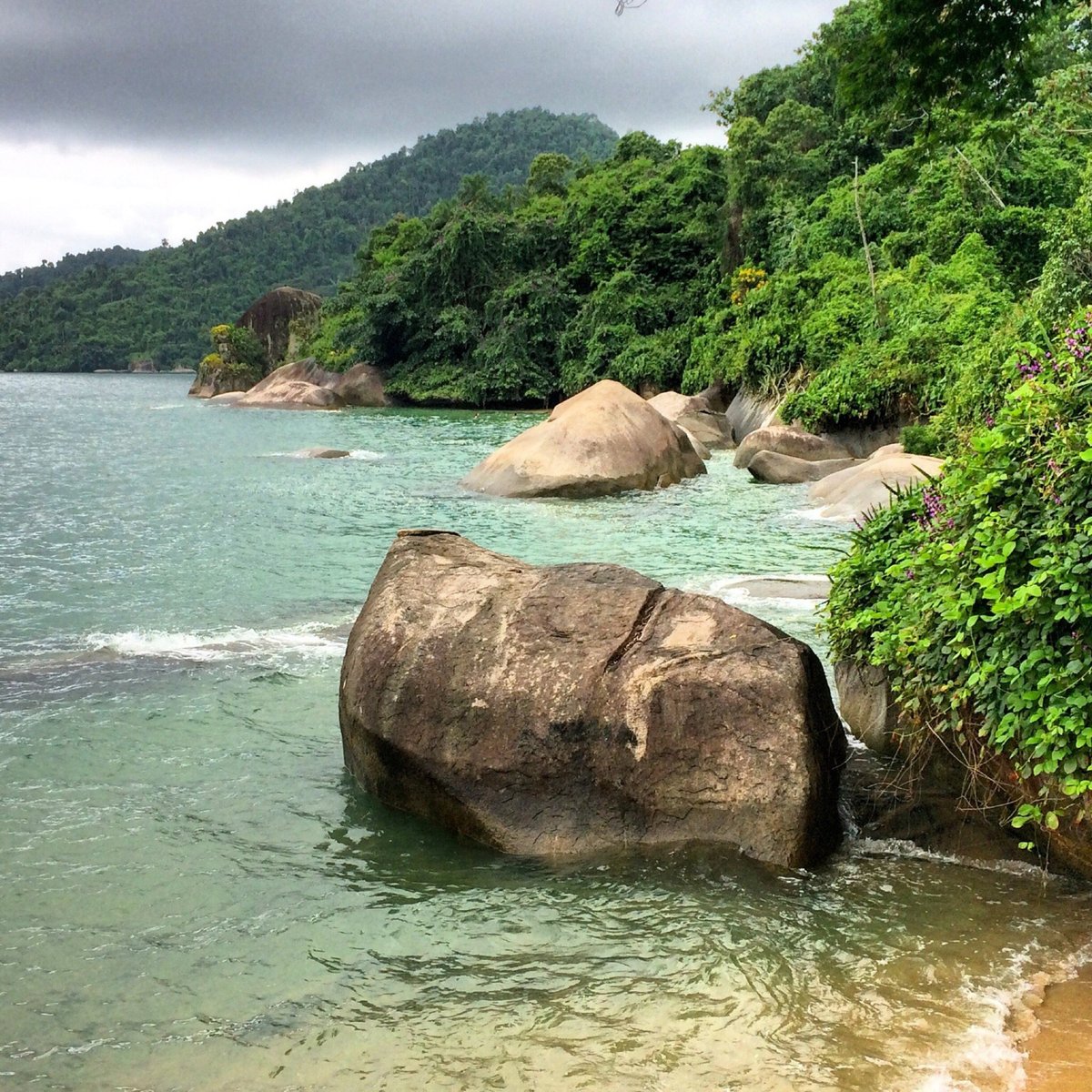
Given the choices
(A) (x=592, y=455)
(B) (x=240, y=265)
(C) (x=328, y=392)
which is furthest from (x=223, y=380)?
(B) (x=240, y=265)

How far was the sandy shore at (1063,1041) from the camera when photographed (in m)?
3.64

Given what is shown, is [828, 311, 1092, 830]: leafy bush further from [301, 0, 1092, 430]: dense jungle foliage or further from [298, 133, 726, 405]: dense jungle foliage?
[298, 133, 726, 405]: dense jungle foliage

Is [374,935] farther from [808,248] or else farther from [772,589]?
[808,248]

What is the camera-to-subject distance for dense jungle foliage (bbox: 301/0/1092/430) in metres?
10.3

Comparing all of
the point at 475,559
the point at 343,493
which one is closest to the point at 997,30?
the point at 475,559

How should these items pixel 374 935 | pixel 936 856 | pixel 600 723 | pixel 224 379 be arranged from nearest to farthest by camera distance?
pixel 374 935, pixel 936 856, pixel 600 723, pixel 224 379

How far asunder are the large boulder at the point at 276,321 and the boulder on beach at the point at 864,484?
162 ft

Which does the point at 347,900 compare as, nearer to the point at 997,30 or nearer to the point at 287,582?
the point at 287,582

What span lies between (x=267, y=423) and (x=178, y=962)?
116ft

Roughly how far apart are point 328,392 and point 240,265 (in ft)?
264

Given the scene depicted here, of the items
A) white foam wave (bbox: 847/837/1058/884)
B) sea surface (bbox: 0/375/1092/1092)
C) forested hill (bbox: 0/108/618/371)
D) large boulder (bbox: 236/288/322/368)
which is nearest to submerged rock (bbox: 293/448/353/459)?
sea surface (bbox: 0/375/1092/1092)

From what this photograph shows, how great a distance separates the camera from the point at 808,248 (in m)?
33.8

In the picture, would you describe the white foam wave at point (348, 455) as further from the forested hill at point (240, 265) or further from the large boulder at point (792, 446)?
the forested hill at point (240, 265)

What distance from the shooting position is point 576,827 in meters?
5.49
